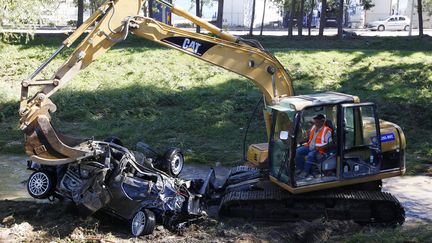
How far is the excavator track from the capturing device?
9336 mm

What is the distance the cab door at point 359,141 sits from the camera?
9.13 m

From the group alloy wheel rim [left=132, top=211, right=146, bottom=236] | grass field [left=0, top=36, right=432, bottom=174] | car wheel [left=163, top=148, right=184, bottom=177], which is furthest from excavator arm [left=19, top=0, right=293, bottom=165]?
grass field [left=0, top=36, right=432, bottom=174]

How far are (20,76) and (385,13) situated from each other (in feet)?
138

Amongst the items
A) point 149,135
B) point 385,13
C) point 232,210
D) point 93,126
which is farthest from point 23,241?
point 385,13

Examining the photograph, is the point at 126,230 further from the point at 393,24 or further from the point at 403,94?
the point at 393,24

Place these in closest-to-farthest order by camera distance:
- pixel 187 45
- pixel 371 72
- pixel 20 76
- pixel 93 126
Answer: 1. pixel 187 45
2. pixel 93 126
3. pixel 371 72
4. pixel 20 76

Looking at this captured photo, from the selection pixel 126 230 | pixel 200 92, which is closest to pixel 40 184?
pixel 126 230

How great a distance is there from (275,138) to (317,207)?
1374 millimetres

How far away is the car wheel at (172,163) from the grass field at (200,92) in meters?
3.91

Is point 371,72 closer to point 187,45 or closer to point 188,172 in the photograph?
point 188,172

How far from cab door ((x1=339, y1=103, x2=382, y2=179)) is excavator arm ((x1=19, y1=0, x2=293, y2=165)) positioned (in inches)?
55.4

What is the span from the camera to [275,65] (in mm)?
10008

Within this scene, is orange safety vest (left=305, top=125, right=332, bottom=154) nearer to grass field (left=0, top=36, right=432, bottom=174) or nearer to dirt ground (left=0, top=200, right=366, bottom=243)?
dirt ground (left=0, top=200, right=366, bottom=243)

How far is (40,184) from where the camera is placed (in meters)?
9.22
